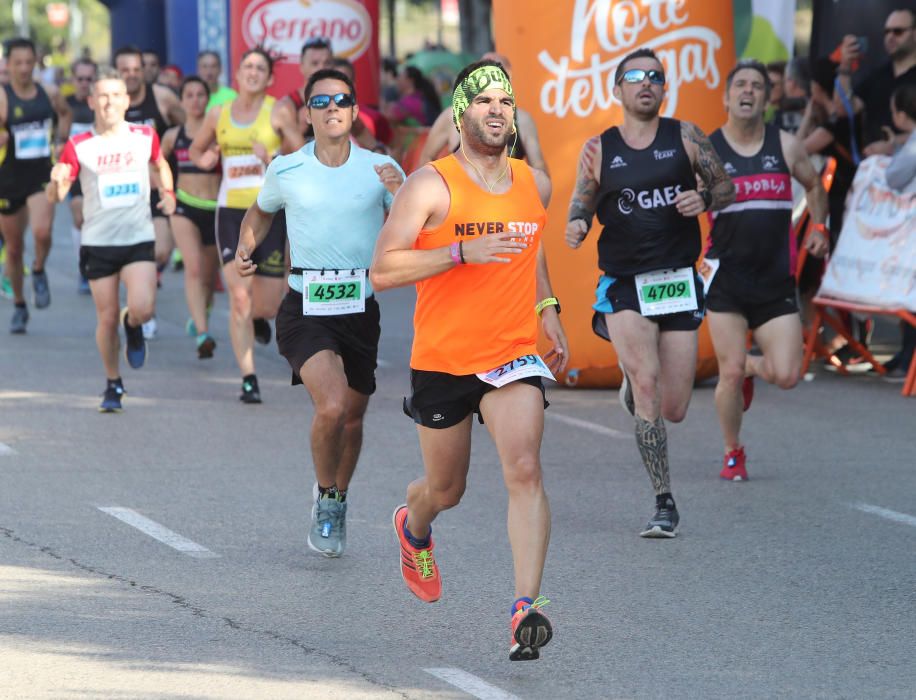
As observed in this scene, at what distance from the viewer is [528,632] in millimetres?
5504

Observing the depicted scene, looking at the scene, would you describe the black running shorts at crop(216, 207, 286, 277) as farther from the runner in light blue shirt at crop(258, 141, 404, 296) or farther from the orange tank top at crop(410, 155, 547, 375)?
the orange tank top at crop(410, 155, 547, 375)

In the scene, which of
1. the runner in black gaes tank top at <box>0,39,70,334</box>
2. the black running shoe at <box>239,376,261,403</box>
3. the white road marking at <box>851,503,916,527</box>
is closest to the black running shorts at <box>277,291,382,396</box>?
the white road marking at <box>851,503,916,527</box>

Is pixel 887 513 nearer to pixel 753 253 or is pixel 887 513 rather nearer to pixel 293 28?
pixel 753 253

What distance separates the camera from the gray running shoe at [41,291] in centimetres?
1550

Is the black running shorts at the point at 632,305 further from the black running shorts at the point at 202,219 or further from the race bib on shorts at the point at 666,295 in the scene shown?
the black running shorts at the point at 202,219

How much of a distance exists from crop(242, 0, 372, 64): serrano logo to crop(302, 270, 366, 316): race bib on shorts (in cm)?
949

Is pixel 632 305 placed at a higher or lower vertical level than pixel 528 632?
higher

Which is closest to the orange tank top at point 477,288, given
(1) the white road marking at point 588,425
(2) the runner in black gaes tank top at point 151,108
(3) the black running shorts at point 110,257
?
(1) the white road marking at point 588,425

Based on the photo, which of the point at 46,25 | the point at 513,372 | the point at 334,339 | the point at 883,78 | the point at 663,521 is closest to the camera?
the point at 513,372

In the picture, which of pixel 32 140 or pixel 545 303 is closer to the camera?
pixel 545 303

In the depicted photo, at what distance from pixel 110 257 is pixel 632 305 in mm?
4108

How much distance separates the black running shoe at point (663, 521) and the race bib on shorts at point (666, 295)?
2.82 feet

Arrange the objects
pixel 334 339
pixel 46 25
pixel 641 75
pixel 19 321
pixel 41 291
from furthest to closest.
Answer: pixel 46 25 → pixel 41 291 → pixel 19 321 → pixel 641 75 → pixel 334 339

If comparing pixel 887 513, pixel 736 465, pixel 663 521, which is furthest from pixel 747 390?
pixel 663 521
